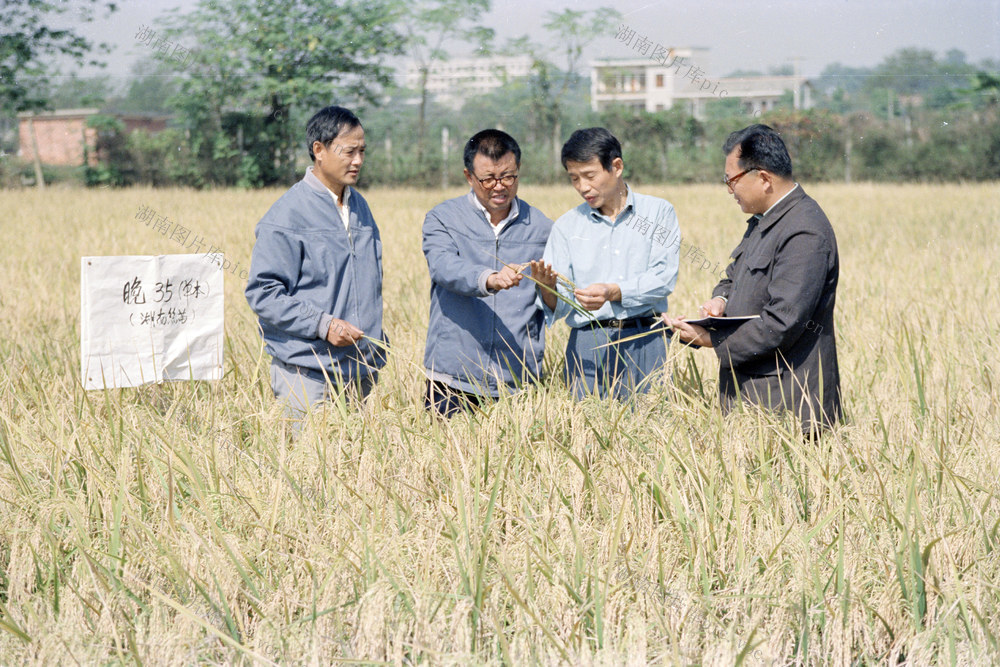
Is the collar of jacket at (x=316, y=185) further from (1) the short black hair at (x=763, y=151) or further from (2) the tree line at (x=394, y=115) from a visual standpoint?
(2) the tree line at (x=394, y=115)

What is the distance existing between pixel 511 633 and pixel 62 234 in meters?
8.85

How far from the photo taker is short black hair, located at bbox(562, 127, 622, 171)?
2.75m

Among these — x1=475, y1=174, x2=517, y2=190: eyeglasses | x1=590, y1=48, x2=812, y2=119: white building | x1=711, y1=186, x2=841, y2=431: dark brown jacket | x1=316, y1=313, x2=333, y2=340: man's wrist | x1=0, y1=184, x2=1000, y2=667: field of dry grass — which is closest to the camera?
x1=0, y1=184, x2=1000, y2=667: field of dry grass

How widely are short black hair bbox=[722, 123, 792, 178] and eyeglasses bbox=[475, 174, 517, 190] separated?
2.40ft

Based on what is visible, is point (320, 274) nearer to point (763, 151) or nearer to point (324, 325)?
point (324, 325)

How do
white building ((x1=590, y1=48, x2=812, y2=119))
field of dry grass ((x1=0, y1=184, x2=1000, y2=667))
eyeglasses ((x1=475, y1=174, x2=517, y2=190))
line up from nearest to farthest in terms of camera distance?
field of dry grass ((x1=0, y1=184, x2=1000, y2=667)) < eyeglasses ((x1=475, y1=174, x2=517, y2=190)) < white building ((x1=590, y1=48, x2=812, y2=119))

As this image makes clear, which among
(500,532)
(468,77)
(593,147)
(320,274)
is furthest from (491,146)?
(468,77)

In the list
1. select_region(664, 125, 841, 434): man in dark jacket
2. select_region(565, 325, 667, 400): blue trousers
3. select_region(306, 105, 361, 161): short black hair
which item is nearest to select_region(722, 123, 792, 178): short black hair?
select_region(664, 125, 841, 434): man in dark jacket

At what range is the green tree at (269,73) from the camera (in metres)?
19.9

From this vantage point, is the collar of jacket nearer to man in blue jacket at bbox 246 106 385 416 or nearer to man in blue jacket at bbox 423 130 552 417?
man in blue jacket at bbox 246 106 385 416

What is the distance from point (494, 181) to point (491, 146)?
0.37 feet

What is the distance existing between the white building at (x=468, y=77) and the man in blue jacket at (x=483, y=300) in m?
18.6

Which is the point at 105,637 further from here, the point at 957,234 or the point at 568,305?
the point at 957,234

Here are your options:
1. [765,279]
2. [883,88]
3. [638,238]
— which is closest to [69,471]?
[638,238]
